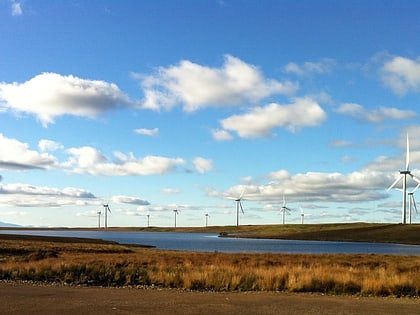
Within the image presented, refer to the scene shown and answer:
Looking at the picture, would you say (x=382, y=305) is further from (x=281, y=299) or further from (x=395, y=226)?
(x=395, y=226)

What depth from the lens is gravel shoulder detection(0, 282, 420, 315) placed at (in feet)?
55.3

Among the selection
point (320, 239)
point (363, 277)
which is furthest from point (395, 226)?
point (363, 277)

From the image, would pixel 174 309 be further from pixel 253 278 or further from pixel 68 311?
pixel 253 278

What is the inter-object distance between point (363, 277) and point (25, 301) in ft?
48.2

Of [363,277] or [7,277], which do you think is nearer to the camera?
[363,277]

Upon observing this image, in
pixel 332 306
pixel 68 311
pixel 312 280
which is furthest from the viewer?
pixel 312 280

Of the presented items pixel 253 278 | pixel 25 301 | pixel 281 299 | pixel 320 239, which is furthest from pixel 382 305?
pixel 320 239

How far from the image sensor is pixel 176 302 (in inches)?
735

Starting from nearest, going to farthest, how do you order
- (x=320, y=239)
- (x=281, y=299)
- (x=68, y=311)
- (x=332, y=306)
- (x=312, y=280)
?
(x=68, y=311) < (x=332, y=306) < (x=281, y=299) < (x=312, y=280) < (x=320, y=239)

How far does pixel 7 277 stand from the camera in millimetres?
27234

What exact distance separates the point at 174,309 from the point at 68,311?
3093 mm

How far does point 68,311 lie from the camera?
54.0ft

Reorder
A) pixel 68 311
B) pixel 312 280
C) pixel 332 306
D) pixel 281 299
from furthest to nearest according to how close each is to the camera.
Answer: pixel 312 280, pixel 281 299, pixel 332 306, pixel 68 311

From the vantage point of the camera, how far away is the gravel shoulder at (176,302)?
1686cm
